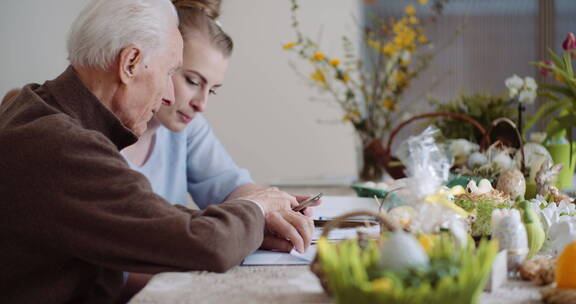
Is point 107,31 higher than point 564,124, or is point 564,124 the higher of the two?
point 107,31

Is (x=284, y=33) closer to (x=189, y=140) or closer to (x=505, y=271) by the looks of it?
(x=189, y=140)

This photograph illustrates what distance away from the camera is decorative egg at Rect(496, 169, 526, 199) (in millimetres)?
1343

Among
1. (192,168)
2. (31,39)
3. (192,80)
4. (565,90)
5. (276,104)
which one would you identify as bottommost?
(276,104)

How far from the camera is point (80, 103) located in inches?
41.0

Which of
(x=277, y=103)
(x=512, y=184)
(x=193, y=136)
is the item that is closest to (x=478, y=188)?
(x=512, y=184)

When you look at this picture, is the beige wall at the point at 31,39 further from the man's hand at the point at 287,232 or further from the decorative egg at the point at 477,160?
the decorative egg at the point at 477,160

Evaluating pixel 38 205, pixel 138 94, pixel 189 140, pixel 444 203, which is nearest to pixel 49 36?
pixel 189 140

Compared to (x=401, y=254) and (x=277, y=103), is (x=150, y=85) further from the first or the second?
(x=277, y=103)

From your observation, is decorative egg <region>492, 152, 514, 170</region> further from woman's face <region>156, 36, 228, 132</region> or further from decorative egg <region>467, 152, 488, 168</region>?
woman's face <region>156, 36, 228, 132</region>

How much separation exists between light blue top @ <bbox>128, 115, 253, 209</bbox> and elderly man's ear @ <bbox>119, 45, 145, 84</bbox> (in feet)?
2.48

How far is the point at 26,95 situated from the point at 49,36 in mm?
1941

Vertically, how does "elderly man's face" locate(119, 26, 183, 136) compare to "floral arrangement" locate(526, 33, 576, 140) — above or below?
above

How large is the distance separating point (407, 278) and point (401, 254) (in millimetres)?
29

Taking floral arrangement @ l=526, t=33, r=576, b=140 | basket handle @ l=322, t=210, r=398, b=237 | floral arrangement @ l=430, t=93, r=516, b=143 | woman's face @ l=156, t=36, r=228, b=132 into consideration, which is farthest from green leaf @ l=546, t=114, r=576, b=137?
basket handle @ l=322, t=210, r=398, b=237
